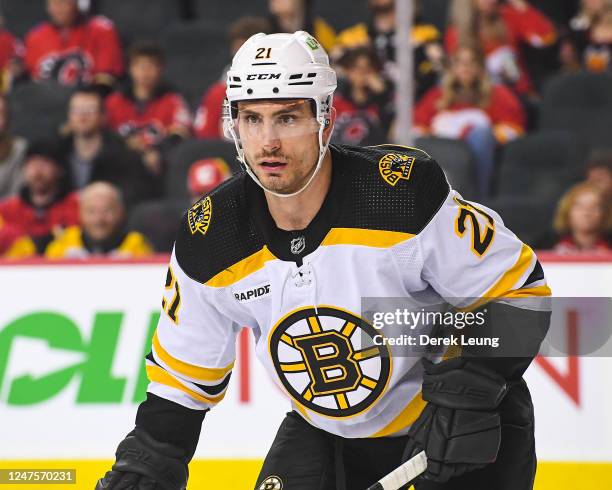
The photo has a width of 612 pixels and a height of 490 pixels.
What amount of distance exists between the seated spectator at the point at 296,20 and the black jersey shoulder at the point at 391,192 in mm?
4141

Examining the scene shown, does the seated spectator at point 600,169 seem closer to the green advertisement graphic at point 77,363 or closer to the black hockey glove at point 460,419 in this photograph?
the green advertisement graphic at point 77,363

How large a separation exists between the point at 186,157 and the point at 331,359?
3583mm

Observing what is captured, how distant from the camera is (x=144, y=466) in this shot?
8.88ft

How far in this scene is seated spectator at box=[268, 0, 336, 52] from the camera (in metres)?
6.78

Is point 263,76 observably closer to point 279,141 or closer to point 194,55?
point 279,141

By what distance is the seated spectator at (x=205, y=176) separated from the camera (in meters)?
5.80

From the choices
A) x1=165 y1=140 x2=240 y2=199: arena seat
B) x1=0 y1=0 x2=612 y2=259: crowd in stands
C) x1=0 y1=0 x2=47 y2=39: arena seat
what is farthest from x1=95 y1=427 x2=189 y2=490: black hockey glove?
x1=0 y1=0 x2=47 y2=39: arena seat

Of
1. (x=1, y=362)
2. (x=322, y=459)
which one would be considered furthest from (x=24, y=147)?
(x=322, y=459)

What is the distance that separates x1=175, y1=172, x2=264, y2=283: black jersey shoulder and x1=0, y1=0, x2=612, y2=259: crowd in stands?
98.2 inches

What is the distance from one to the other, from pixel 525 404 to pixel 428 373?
278 mm

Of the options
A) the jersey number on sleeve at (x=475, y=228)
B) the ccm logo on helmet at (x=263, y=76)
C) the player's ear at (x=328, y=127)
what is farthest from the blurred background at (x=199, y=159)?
the ccm logo on helmet at (x=263, y=76)

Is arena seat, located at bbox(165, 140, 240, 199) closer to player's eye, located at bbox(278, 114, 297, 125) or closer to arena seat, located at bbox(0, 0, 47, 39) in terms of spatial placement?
arena seat, located at bbox(0, 0, 47, 39)

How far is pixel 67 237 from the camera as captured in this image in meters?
5.67

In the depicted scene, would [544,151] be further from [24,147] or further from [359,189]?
[359,189]
